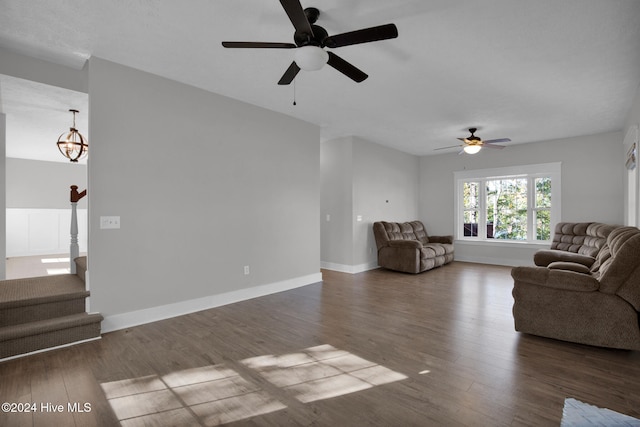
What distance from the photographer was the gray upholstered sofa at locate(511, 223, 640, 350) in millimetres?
2629

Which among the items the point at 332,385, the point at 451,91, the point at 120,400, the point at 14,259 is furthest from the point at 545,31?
the point at 14,259

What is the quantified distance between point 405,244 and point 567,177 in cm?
366

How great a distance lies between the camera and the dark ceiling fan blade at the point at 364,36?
6.83 ft

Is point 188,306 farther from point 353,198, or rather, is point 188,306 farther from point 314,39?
point 353,198

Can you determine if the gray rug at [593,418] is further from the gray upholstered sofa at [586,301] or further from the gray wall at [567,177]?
the gray wall at [567,177]

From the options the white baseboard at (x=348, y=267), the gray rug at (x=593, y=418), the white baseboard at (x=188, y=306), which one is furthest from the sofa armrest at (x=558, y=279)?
the white baseboard at (x=348, y=267)

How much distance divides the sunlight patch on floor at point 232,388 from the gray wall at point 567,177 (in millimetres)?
6126

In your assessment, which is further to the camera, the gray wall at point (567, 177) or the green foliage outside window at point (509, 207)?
the green foliage outside window at point (509, 207)

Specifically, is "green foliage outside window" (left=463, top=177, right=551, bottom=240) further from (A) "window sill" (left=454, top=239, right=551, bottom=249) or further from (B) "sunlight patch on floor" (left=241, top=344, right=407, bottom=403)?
(B) "sunlight patch on floor" (left=241, top=344, right=407, bottom=403)

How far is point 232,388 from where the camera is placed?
219 centimetres

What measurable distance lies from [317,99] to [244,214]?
192 cm

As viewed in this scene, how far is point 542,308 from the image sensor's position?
9.84ft

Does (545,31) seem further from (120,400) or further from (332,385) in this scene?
(120,400)

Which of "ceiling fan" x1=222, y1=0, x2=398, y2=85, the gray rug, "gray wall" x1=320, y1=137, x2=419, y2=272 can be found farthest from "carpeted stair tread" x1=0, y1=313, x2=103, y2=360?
"gray wall" x1=320, y1=137, x2=419, y2=272
